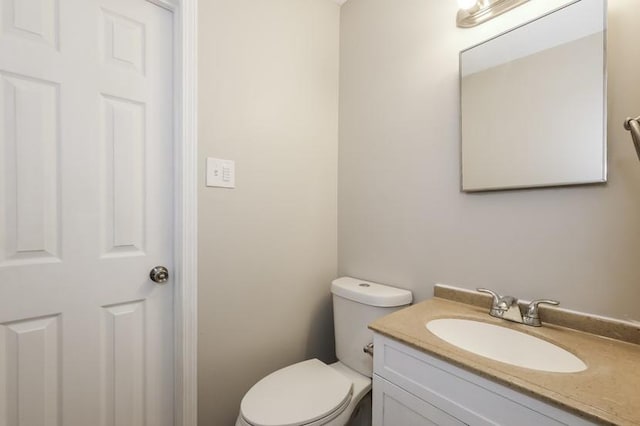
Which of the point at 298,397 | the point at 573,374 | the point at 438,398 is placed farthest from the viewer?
the point at 298,397

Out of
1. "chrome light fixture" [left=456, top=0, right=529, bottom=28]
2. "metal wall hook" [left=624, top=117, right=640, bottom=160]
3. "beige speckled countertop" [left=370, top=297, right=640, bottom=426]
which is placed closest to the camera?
"beige speckled countertop" [left=370, top=297, right=640, bottom=426]

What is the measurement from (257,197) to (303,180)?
289mm

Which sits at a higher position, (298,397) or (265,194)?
(265,194)

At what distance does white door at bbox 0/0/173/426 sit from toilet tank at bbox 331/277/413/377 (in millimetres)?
751

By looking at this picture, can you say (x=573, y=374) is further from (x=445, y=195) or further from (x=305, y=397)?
(x=305, y=397)

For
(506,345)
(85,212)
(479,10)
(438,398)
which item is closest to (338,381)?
(438,398)

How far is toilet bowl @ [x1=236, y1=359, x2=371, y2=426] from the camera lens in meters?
0.95

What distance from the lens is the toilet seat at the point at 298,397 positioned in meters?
0.95

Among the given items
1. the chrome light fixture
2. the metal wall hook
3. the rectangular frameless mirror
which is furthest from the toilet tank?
the chrome light fixture

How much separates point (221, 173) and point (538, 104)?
3.96 ft

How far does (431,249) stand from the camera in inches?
48.6

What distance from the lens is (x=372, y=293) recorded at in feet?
4.12

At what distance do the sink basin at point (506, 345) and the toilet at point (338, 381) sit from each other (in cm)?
28

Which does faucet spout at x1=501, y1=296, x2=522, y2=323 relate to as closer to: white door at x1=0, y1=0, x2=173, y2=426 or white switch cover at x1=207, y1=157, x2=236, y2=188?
white switch cover at x1=207, y1=157, x2=236, y2=188
